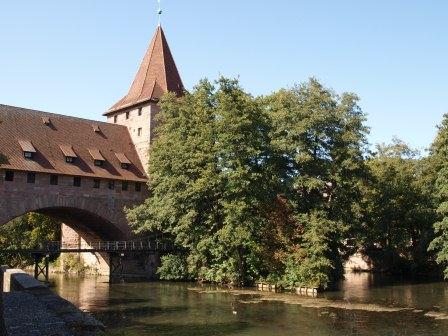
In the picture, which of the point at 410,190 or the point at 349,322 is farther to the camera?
the point at 410,190

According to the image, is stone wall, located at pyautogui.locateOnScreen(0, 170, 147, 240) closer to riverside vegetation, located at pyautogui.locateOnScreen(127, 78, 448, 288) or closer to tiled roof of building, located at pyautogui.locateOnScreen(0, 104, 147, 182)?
tiled roof of building, located at pyautogui.locateOnScreen(0, 104, 147, 182)

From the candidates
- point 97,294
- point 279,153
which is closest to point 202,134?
point 279,153

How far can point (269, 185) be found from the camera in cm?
3122

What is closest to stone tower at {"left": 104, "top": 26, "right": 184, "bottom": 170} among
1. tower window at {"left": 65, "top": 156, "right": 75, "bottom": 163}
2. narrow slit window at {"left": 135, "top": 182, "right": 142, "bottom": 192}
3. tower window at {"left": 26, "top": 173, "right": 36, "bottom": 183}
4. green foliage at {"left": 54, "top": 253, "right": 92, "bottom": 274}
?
narrow slit window at {"left": 135, "top": 182, "right": 142, "bottom": 192}

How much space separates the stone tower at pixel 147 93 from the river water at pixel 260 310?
14.7 metres

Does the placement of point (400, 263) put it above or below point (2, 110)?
below

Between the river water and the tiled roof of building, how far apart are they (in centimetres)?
875

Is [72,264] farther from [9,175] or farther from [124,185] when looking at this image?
[9,175]

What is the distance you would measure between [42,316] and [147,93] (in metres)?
30.8

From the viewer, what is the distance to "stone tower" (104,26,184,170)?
42594mm

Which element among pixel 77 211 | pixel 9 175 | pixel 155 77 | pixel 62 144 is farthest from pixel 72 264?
pixel 155 77

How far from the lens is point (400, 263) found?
142 feet

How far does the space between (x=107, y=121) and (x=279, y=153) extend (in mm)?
21615

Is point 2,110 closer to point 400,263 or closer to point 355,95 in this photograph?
point 355,95
